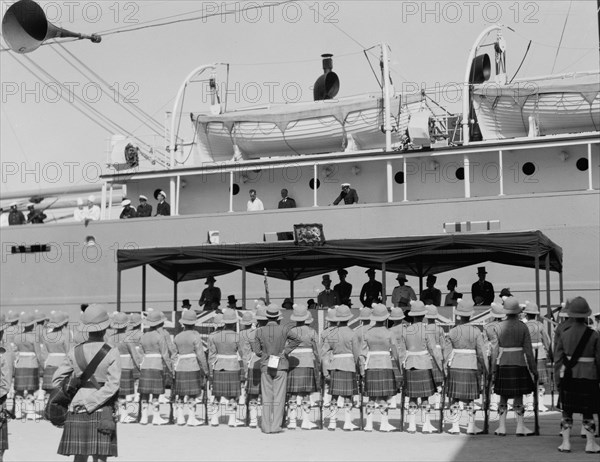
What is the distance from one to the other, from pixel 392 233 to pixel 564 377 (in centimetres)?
1072

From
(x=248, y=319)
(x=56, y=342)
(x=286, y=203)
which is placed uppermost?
(x=286, y=203)

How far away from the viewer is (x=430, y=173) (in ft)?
69.0

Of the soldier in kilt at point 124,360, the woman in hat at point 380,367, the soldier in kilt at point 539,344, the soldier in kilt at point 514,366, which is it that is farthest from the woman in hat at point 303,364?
the soldier in kilt at point 539,344

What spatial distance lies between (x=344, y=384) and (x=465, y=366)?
1606 mm

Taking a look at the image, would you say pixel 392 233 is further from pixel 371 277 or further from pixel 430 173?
pixel 371 277

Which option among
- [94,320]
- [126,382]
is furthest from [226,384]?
[94,320]

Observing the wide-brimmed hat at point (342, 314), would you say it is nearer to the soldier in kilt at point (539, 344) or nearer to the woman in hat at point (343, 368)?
the woman in hat at point (343, 368)

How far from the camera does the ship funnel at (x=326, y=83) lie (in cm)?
2403

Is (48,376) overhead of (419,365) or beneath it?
beneath

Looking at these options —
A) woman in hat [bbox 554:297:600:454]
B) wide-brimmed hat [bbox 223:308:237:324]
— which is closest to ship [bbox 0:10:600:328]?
wide-brimmed hat [bbox 223:308:237:324]

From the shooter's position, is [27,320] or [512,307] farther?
[27,320]

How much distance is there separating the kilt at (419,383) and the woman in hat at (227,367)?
7.56 feet

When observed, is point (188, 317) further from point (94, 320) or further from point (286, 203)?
point (286, 203)

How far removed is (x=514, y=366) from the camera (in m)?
11.0
